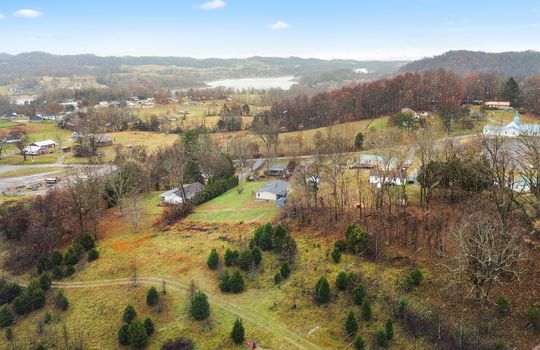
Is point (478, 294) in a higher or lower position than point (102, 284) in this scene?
higher

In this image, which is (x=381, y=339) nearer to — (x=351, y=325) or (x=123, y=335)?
(x=351, y=325)

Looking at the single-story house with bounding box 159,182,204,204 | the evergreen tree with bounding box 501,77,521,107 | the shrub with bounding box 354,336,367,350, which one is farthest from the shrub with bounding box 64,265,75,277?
the evergreen tree with bounding box 501,77,521,107

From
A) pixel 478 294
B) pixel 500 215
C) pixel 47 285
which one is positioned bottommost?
pixel 47 285

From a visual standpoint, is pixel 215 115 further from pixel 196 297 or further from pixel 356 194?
pixel 196 297

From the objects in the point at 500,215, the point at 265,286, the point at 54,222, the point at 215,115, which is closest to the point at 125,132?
the point at 215,115

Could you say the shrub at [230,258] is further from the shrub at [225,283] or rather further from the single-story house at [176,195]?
the single-story house at [176,195]

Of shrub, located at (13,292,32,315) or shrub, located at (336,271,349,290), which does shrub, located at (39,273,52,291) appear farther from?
shrub, located at (336,271,349,290)
